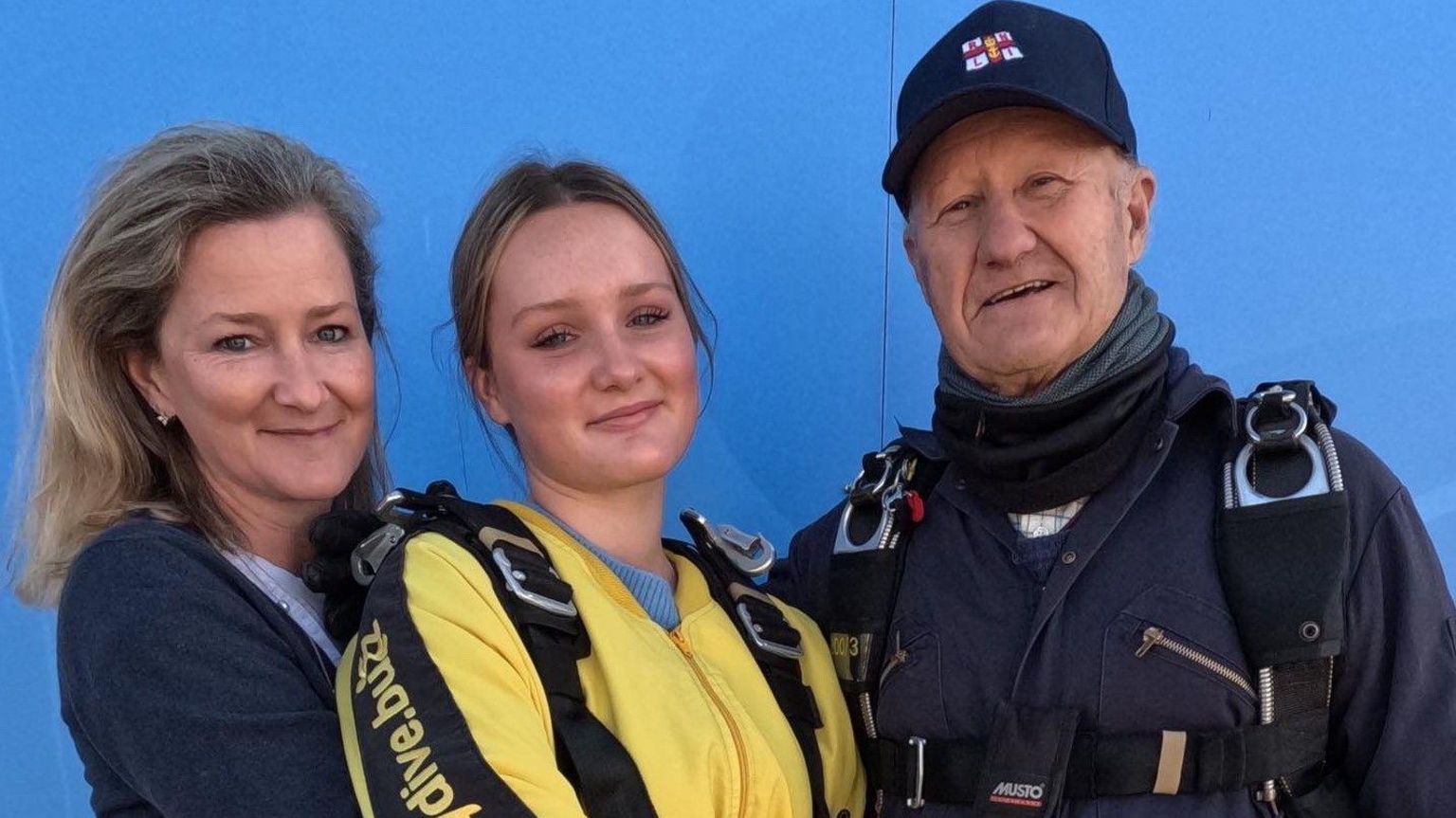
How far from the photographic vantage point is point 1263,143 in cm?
253

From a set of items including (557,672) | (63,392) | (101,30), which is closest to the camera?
(557,672)

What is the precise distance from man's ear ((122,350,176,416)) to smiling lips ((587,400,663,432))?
2.12 feet

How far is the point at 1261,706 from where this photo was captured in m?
1.68

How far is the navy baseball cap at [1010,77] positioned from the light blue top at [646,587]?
732 millimetres

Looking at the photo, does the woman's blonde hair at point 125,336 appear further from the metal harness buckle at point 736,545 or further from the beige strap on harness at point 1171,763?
the beige strap on harness at point 1171,763

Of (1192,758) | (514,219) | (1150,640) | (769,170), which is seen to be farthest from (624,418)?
(769,170)

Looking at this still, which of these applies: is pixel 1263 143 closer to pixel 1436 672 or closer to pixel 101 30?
pixel 1436 672

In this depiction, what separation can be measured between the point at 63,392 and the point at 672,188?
1.25 metres

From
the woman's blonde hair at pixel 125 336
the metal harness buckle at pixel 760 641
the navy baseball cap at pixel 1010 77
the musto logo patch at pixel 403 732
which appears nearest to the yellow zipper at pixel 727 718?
the metal harness buckle at pixel 760 641

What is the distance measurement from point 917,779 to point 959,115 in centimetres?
96

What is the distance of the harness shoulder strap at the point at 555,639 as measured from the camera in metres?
1.57

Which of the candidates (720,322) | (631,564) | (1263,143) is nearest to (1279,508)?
(631,564)

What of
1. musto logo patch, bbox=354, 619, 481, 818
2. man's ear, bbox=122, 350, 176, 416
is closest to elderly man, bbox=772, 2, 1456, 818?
musto logo patch, bbox=354, 619, 481, 818

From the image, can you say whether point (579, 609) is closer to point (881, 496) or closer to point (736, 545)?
point (736, 545)
